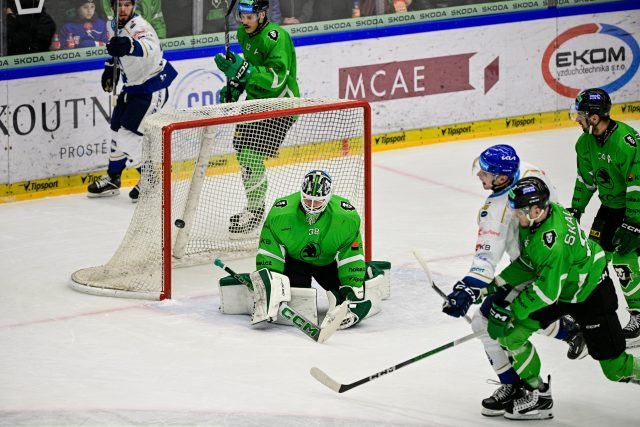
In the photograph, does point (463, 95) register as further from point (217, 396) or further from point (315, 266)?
point (217, 396)

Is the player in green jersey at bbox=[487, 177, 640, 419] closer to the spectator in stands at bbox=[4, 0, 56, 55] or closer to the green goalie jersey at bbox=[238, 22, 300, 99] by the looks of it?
the green goalie jersey at bbox=[238, 22, 300, 99]

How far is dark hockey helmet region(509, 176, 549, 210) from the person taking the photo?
609cm

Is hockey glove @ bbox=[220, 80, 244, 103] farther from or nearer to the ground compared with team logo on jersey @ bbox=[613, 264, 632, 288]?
farther from the ground

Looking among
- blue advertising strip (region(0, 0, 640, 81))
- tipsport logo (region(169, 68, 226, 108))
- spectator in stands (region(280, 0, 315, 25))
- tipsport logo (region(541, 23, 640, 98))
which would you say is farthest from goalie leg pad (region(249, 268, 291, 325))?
tipsport logo (region(541, 23, 640, 98))

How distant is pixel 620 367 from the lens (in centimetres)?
Answer: 638

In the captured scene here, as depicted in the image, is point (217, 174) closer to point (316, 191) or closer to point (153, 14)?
point (316, 191)

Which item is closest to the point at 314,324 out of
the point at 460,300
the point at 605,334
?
the point at 460,300

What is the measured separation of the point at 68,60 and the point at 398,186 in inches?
105

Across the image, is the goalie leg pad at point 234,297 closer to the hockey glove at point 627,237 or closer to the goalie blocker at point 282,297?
the goalie blocker at point 282,297

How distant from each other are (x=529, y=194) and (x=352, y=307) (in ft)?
6.37

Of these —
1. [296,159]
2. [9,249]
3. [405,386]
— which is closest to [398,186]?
[296,159]

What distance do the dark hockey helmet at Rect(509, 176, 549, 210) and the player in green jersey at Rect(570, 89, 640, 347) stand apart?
1375mm

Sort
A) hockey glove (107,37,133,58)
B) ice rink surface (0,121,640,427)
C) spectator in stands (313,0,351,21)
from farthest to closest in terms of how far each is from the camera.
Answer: spectator in stands (313,0,351,21) → hockey glove (107,37,133,58) → ice rink surface (0,121,640,427)

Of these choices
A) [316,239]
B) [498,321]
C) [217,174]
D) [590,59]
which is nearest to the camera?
[498,321]
